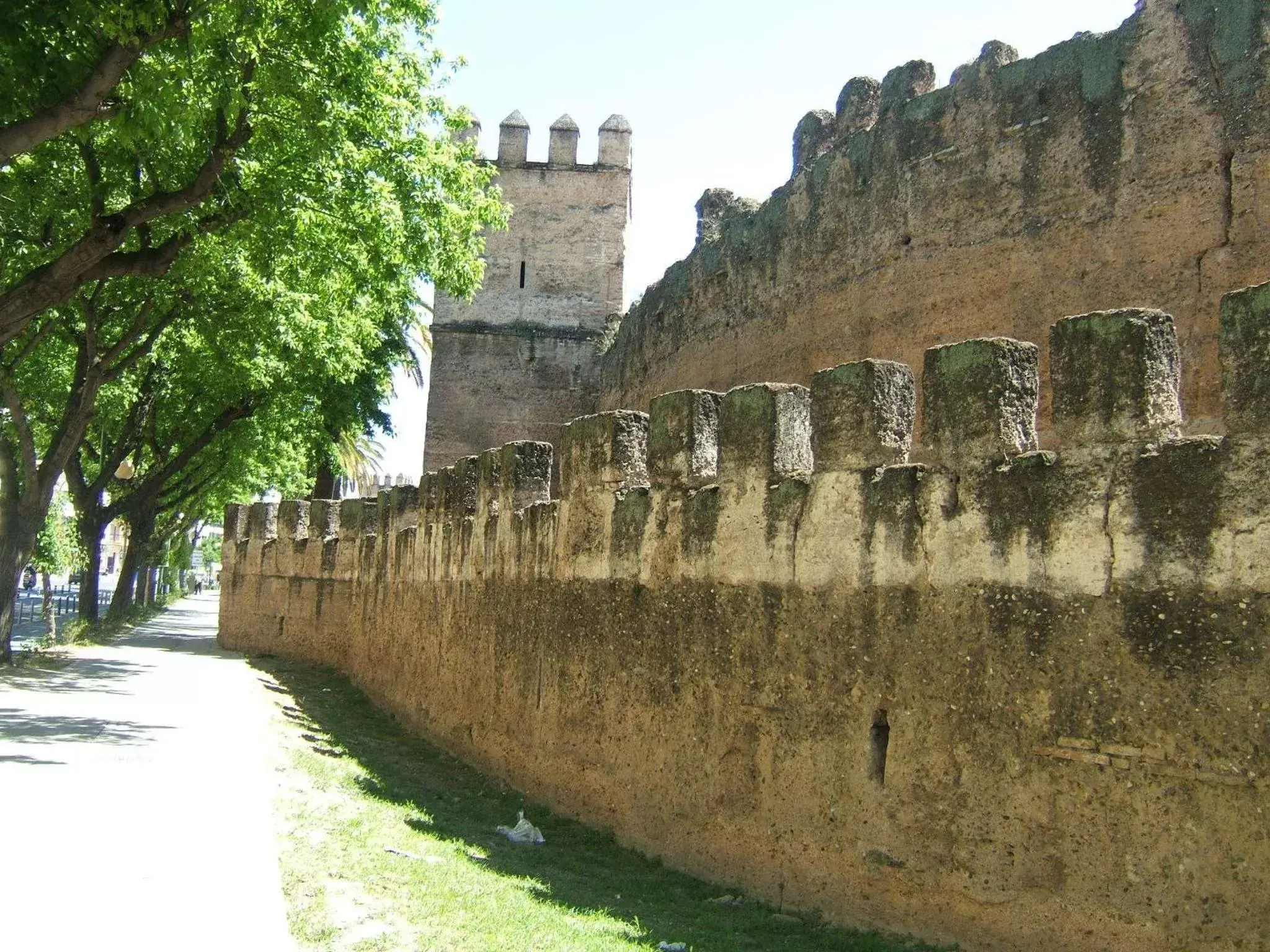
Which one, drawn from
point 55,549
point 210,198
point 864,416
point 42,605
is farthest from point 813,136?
point 42,605

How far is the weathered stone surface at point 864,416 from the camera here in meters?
5.36

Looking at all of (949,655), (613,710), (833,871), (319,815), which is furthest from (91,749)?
(949,655)

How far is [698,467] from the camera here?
6.48 m

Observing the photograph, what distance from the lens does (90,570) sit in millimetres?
20109

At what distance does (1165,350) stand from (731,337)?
11179 mm

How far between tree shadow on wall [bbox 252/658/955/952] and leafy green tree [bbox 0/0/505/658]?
4373 millimetres

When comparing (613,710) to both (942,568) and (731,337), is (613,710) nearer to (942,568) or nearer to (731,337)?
(942,568)

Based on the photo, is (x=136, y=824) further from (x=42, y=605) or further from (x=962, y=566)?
(x=42, y=605)

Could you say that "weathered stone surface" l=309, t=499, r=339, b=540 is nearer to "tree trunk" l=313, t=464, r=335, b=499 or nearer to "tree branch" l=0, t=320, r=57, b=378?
"tree branch" l=0, t=320, r=57, b=378

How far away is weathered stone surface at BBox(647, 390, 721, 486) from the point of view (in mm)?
6484

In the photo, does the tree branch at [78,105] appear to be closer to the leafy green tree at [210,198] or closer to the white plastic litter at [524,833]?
the leafy green tree at [210,198]

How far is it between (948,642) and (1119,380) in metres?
1.24

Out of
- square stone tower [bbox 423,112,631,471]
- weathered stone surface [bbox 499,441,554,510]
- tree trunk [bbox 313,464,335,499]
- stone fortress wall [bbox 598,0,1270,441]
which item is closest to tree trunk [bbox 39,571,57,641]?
tree trunk [bbox 313,464,335,499]

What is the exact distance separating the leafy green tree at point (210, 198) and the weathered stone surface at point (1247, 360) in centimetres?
578
